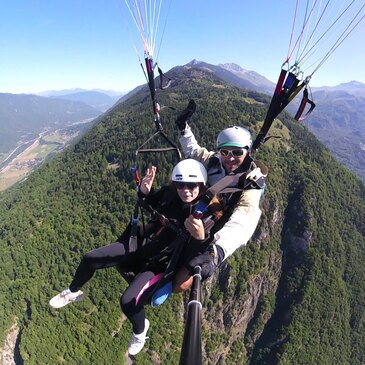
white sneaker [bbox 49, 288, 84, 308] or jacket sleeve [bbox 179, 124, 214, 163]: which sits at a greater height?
jacket sleeve [bbox 179, 124, 214, 163]

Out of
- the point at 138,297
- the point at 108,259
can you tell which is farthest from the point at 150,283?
the point at 108,259

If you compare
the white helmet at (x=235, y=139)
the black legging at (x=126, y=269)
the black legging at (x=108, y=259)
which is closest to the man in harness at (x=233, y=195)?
the white helmet at (x=235, y=139)

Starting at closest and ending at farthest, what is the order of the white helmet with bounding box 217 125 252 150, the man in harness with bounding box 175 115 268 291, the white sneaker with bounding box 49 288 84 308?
the man in harness with bounding box 175 115 268 291
the white helmet with bounding box 217 125 252 150
the white sneaker with bounding box 49 288 84 308

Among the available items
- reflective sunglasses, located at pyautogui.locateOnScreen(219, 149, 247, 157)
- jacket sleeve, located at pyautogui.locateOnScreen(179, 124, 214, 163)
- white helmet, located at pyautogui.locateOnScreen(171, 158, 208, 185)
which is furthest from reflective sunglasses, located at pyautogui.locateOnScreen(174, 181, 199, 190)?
jacket sleeve, located at pyautogui.locateOnScreen(179, 124, 214, 163)

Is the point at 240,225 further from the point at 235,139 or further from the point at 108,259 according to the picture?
the point at 108,259

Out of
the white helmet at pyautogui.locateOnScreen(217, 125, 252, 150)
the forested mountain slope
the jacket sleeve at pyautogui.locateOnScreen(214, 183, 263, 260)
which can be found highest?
the white helmet at pyautogui.locateOnScreen(217, 125, 252, 150)

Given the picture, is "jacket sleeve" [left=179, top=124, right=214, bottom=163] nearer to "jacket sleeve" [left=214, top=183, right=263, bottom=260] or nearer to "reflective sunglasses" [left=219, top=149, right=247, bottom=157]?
"reflective sunglasses" [left=219, top=149, right=247, bottom=157]

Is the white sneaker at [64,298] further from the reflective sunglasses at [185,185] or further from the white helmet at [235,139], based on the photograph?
the white helmet at [235,139]
